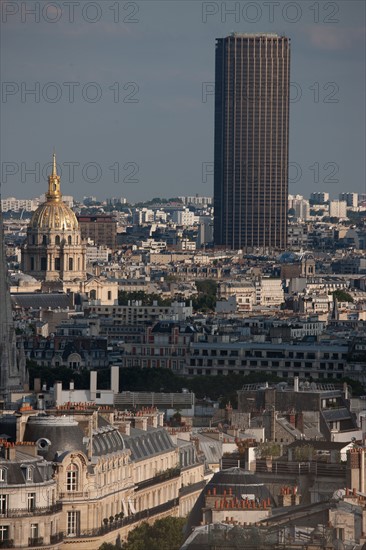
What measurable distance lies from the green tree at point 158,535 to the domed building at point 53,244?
476ft

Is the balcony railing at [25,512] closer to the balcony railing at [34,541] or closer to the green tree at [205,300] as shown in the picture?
the balcony railing at [34,541]

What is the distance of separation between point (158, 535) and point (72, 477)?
234cm

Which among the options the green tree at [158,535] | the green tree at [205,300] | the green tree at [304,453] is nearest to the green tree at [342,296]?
the green tree at [205,300]

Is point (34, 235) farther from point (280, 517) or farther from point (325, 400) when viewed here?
point (280, 517)

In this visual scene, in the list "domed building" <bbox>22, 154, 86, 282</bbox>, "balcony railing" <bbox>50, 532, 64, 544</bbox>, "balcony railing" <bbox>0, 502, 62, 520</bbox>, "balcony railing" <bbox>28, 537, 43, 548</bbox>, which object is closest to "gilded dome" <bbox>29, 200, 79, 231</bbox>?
"domed building" <bbox>22, 154, 86, 282</bbox>

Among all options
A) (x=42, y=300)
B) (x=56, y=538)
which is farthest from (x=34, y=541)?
(x=42, y=300)

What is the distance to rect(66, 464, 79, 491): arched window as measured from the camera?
45312 mm

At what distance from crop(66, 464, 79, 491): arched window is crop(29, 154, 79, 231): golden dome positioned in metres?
147

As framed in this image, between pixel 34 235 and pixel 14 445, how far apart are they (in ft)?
490

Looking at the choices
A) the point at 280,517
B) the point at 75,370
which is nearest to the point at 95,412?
the point at 280,517

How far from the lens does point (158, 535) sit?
43719mm

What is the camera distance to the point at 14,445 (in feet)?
147

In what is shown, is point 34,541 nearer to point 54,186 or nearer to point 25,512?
point 25,512

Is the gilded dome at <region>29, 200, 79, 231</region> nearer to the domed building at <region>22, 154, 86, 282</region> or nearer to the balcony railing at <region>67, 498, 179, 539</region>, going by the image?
the domed building at <region>22, 154, 86, 282</region>
